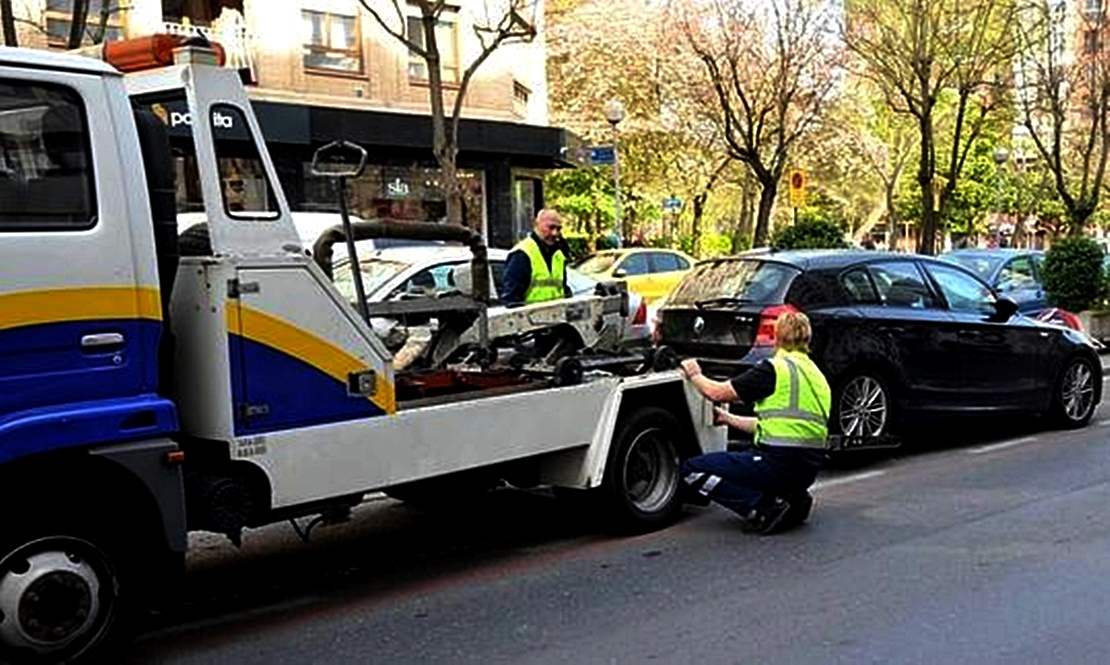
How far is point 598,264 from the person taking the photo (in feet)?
67.3

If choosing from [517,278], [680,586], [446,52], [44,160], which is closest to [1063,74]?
[446,52]

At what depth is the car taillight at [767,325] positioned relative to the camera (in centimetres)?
906

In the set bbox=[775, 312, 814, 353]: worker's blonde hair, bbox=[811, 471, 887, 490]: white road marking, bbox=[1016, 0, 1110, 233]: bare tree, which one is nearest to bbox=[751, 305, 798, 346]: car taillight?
bbox=[811, 471, 887, 490]: white road marking

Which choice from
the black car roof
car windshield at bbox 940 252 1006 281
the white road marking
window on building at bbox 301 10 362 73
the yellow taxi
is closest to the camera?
the white road marking

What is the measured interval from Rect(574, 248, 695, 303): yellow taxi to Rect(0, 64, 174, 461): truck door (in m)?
15.0

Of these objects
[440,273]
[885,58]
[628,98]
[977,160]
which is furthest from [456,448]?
[977,160]

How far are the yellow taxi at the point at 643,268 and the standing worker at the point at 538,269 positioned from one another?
1060 centimetres

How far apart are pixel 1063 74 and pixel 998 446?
15.6m

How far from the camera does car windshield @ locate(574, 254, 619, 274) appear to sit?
20172mm

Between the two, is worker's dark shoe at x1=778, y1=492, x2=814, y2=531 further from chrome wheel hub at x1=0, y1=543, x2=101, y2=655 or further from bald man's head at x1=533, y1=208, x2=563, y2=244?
chrome wheel hub at x1=0, y1=543, x2=101, y2=655

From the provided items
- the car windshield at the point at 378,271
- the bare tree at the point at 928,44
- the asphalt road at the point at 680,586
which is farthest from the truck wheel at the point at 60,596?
the bare tree at the point at 928,44

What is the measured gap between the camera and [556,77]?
129 feet

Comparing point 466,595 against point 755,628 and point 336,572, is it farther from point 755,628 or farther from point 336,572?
point 755,628

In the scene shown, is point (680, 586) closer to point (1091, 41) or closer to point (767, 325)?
point (767, 325)
